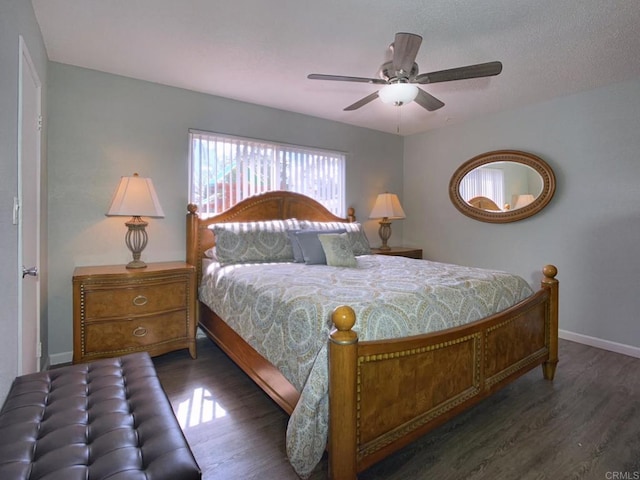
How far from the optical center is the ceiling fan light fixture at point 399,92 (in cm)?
224

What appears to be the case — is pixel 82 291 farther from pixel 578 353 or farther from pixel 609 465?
pixel 578 353

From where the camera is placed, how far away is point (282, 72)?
114 inches

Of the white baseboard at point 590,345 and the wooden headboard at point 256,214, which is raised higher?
the wooden headboard at point 256,214

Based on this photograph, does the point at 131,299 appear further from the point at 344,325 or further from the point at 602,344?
the point at 602,344

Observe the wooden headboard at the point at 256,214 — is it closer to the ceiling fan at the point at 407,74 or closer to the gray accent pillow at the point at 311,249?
the gray accent pillow at the point at 311,249

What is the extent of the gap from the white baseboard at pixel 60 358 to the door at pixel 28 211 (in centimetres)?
60

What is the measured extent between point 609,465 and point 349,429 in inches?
53.8

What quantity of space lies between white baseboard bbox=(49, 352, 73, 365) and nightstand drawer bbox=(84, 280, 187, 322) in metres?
0.66

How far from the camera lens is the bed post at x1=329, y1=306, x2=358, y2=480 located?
134 centimetres

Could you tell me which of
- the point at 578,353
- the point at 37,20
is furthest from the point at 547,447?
the point at 37,20

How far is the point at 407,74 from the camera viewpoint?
86.0 inches

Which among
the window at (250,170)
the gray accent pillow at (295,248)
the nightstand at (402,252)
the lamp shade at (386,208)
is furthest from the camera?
the lamp shade at (386,208)

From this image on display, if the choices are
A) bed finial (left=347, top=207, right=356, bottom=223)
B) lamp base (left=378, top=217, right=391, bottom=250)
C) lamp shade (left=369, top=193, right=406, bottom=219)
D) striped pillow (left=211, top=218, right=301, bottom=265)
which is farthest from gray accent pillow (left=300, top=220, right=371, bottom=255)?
lamp base (left=378, top=217, right=391, bottom=250)

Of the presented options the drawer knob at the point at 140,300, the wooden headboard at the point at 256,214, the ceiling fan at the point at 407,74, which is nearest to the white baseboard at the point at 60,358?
the drawer knob at the point at 140,300
